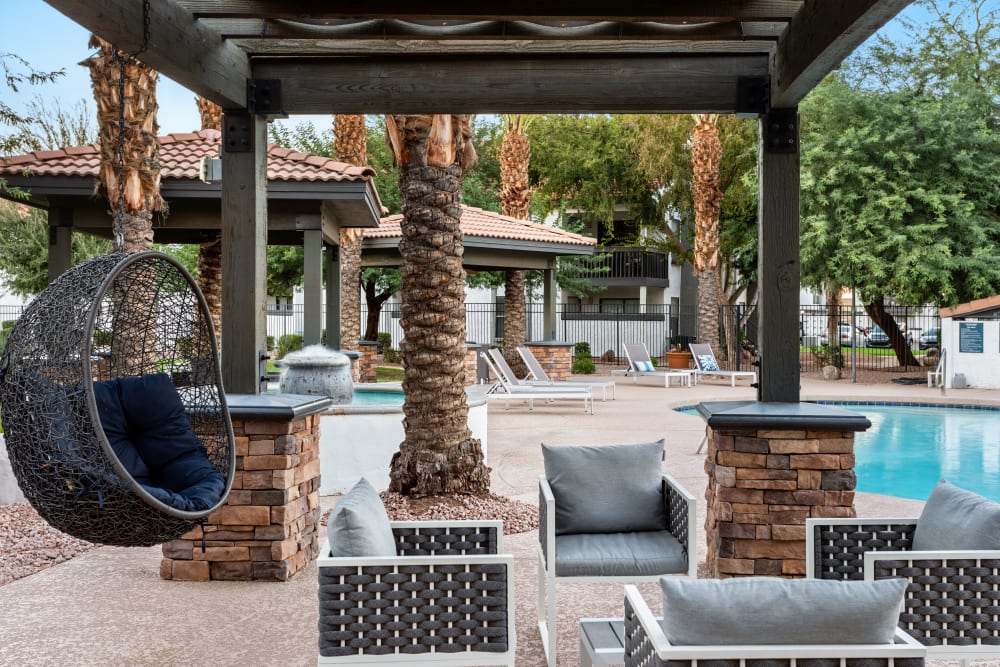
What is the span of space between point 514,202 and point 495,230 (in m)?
3.91

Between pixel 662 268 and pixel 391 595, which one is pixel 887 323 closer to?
pixel 662 268

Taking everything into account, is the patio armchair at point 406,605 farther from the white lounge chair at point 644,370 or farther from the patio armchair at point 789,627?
the white lounge chair at point 644,370

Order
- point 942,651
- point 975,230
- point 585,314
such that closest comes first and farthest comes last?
point 942,651, point 975,230, point 585,314

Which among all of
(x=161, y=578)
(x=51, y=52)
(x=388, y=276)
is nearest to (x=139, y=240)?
(x=161, y=578)

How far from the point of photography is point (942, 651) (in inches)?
113

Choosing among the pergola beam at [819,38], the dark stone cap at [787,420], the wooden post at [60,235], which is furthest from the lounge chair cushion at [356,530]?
the wooden post at [60,235]

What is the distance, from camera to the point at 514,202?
852 inches

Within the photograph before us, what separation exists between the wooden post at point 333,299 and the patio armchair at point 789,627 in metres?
11.7

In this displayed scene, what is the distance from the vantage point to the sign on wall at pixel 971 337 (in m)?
17.9

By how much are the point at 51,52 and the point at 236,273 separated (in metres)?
82.4

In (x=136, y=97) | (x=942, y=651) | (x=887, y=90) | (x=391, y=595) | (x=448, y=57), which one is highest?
(x=887, y=90)

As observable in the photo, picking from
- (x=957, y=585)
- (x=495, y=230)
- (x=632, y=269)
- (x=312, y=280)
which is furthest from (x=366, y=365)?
(x=632, y=269)

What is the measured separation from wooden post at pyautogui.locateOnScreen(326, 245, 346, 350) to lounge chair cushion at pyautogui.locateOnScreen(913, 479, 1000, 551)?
10845 millimetres

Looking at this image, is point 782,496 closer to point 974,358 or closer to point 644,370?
point 644,370
